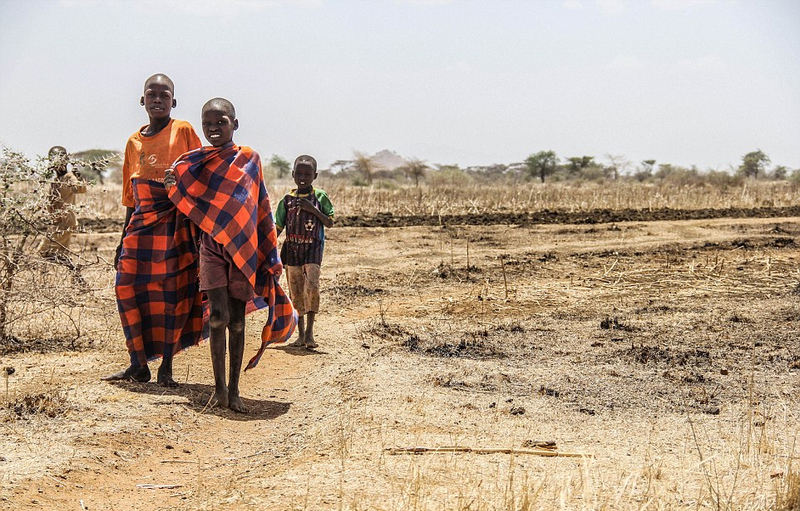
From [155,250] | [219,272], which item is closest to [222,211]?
[219,272]

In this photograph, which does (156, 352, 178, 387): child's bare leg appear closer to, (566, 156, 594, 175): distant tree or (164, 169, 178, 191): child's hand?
(164, 169, 178, 191): child's hand

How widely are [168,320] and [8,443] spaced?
56.2 inches

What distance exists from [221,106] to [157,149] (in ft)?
2.14

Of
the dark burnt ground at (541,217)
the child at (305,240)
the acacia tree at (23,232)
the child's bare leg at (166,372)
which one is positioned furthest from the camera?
the dark burnt ground at (541,217)

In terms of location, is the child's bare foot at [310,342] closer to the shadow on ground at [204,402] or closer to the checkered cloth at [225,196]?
the shadow on ground at [204,402]

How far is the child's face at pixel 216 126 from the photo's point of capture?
4.80 metres

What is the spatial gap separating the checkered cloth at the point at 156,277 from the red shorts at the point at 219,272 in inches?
16.4

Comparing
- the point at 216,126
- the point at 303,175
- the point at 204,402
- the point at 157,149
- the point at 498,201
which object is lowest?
the point at 204,402

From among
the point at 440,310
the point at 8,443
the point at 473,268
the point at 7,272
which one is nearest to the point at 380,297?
the point at 440,310

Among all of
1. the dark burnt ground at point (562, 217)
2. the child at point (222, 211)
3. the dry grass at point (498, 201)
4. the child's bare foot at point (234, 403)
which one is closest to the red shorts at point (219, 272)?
the child at point (222, 211)

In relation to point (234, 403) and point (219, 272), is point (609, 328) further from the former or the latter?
point (219, 272)

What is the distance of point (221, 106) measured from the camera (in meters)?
4.84

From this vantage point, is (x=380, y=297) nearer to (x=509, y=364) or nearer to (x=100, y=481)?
(x=509, y=364)

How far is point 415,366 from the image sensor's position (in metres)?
6.19
